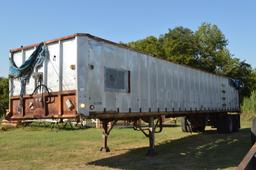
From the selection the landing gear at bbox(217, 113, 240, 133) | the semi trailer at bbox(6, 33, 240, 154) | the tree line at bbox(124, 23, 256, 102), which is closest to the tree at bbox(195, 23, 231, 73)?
the tree line at bbox(124, 23, 256, 102)

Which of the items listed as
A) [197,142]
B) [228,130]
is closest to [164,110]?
[197,142]

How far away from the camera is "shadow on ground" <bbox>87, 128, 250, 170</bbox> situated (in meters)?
12.2

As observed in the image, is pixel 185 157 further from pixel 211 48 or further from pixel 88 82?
pixel 211 48

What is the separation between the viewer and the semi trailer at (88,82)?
37.1 ft

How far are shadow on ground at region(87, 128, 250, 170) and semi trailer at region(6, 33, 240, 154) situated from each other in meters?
1.04

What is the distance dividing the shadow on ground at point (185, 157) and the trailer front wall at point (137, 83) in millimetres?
1667

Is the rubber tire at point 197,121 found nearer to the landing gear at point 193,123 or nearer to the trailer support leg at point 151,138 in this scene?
the landing gear at point 193,123

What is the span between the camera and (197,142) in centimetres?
1859

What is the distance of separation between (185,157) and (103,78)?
4.33 m

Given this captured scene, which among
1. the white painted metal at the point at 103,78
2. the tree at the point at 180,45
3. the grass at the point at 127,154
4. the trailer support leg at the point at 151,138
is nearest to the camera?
the white painted metal at the point at 103,78

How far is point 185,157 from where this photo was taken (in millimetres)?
14000

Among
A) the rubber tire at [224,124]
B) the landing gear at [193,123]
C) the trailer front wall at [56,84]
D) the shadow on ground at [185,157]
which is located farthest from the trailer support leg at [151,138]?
the rubber tire at [224,124]

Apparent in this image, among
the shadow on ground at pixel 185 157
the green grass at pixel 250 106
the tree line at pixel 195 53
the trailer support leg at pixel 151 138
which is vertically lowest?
the shadow on ground at pixel 185 157

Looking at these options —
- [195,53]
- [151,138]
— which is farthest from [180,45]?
[151,138]
